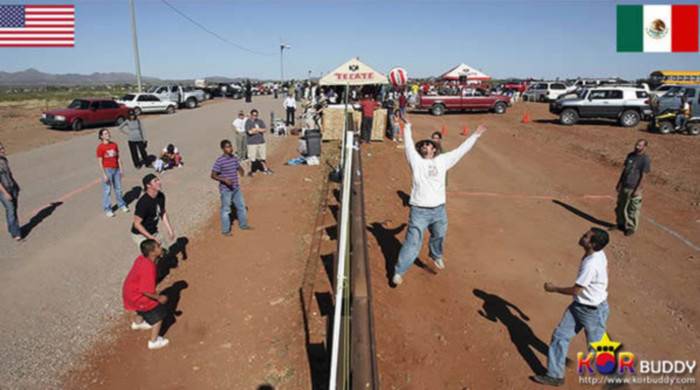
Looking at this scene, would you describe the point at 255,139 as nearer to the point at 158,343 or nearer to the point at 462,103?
the point at 158,343

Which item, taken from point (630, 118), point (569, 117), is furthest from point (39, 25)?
point (630, 118)

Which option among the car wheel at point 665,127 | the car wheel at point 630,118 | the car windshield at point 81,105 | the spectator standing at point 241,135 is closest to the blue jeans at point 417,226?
the spectator standing at point 241,135

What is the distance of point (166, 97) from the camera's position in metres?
31.5

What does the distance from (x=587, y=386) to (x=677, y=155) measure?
49.4 feet

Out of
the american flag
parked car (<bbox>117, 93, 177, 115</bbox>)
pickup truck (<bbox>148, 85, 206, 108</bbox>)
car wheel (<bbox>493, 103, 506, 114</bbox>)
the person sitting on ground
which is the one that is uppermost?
the american flag

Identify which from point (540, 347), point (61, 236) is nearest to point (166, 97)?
point (61, 236)

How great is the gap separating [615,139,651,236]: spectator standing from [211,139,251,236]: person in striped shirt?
7045 millimetres

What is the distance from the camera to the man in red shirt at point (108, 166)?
28.1ft

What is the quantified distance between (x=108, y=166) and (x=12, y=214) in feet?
5.91

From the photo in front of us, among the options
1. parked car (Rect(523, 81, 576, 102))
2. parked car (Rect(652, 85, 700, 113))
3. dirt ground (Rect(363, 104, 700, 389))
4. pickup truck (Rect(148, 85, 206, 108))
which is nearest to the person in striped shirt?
dirt ground (Rect(363, 104, 700, 389))

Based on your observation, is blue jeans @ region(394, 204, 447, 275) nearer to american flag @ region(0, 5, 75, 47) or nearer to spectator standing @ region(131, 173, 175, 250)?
spectator standing @ region(131, 173, 175, 250)

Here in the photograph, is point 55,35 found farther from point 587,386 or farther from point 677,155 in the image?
point 677,155

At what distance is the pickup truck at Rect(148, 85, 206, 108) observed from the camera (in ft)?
104

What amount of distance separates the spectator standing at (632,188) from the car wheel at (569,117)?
16.8m
